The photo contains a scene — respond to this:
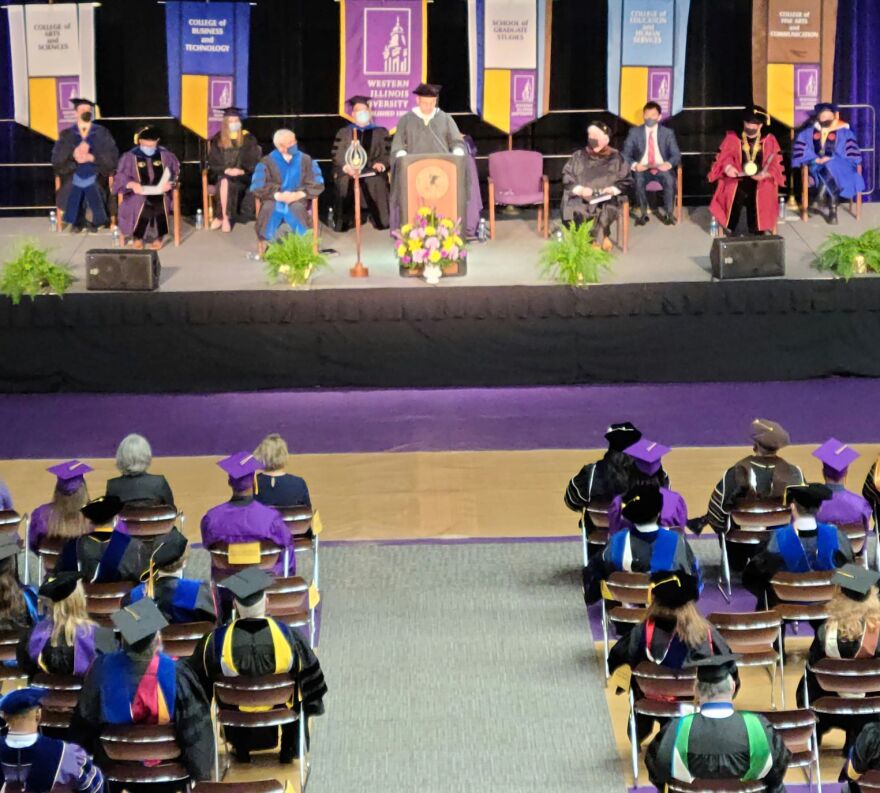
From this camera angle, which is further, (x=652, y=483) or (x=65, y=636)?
(x=652, y=483)

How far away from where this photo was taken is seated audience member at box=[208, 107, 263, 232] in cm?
1548

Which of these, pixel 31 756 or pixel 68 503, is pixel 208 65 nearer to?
pixel 68 503

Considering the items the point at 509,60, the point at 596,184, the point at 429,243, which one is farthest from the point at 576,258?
the point at 509,60

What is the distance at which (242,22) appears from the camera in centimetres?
1588

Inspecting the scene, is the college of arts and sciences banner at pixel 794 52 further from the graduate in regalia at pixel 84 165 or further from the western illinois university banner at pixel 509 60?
the graduate in regalia at pixel 84 165

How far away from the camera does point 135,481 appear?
8586 millimetres

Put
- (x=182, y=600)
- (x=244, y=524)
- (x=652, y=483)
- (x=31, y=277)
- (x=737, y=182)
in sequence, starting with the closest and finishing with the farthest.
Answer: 1. (x=182, y=600)
2. (x=244, y=524)
3. (x=652, y=483)
4. (x=31, y=277)
5. (x=737, y=182)

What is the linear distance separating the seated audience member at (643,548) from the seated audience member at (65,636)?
2.43 m

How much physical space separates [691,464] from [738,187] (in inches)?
179

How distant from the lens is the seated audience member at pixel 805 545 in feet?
24.9

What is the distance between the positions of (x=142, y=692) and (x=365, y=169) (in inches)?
393

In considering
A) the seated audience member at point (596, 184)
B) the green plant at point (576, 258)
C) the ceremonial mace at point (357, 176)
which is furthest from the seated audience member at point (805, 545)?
the seated audience member at point (596, 184)

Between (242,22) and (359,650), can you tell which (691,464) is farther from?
(242,22)

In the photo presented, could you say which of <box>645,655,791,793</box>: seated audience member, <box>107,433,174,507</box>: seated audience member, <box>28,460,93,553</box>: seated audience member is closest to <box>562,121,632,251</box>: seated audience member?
<box>107,433,174,507</box>: seated audience member
